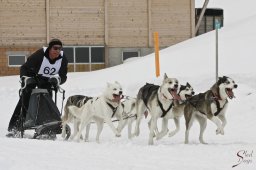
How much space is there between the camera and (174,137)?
11523 millimetres

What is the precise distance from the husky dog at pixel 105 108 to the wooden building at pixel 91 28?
65.3ft

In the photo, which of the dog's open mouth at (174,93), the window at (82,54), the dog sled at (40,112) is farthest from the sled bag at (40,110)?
the window at (82,54)

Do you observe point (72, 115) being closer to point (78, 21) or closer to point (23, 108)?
point (23, 108)

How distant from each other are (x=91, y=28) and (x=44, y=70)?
19.8 metres

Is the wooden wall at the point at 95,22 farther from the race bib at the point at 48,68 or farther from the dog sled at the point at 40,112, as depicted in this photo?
the dog sled at the point at 40,112

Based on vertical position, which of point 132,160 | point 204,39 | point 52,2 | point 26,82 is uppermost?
point 52,2

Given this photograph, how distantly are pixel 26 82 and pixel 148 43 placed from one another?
20692 millimetres

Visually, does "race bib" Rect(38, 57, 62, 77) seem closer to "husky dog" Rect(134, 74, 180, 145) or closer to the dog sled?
the dog sled

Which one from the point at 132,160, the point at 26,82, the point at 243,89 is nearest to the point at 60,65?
the point at 26,82

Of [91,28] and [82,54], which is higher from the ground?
[91,28]

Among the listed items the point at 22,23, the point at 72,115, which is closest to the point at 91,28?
the point at 22,23

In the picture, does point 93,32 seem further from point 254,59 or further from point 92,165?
point 92,165

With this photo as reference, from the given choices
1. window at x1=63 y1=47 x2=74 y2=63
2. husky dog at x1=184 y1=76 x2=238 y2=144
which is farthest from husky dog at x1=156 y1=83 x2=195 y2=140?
window at x1=63 y1=47 x2=74 y2=63

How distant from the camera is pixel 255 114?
12.9m
